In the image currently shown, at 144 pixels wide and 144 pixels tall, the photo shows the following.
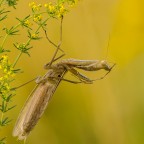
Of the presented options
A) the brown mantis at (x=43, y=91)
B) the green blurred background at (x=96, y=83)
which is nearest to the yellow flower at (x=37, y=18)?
the brown mantis at (x=43, y=91)

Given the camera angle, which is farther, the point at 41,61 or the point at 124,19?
the point at 124,19

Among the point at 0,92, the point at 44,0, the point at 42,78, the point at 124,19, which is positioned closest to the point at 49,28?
the point at 44,0

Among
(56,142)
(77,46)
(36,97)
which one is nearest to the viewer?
(36,97)

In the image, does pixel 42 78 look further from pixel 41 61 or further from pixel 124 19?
pixel 124 19

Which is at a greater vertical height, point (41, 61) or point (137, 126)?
point (41, 61)

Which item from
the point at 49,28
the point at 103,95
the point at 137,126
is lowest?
the point at 137,126

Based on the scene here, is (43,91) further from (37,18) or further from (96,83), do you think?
(96,83)

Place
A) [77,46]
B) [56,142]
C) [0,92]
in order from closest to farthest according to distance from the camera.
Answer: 1. [0,92]
2. [56,142]
3. [77,46]
